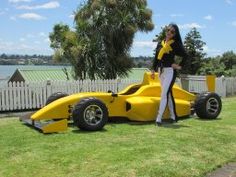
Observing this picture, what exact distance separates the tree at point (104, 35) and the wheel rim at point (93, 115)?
17.5 m

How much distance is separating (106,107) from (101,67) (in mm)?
17821

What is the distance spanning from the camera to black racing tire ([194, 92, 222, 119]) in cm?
1166

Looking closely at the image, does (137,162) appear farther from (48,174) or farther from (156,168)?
(48,174)

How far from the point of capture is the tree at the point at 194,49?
119 feet

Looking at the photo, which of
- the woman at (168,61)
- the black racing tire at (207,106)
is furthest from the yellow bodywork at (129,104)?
the woman at (168,61)

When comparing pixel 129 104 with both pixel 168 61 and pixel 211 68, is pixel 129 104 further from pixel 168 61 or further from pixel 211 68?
pixel 211 68

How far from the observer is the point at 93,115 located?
32.3 feet

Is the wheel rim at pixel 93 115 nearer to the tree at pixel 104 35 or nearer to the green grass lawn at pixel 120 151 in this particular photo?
the green grass lawn at pixel 120 151

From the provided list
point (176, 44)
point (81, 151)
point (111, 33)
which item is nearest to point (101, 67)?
point (111, 33)

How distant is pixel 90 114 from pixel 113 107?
3.71 feet

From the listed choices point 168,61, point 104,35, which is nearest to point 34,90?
point 168,61

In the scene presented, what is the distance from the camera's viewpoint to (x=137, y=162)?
7.28m

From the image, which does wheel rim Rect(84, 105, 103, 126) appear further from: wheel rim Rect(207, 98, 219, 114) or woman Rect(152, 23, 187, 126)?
wheel rim Rect(207, 98, 219, 114)

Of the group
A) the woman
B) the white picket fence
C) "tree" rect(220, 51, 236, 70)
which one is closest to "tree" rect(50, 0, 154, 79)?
the white picket fence
